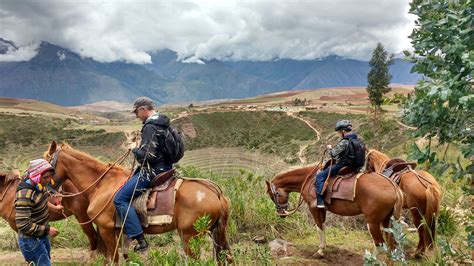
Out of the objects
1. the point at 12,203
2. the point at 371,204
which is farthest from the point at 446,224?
the point at 12,203

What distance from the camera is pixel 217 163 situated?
34.2 feet

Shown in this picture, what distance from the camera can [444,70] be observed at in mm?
2510

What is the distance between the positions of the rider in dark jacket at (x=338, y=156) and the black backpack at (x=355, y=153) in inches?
1.4

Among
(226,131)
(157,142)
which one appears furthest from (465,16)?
(226,131)

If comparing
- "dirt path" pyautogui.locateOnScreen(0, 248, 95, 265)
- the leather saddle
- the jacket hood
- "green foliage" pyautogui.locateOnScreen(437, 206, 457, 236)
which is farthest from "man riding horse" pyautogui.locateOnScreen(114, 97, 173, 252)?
"green foliage" pyautogui.locateOnScreen(437, 206, 457, 236)

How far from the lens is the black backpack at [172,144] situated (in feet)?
16.6

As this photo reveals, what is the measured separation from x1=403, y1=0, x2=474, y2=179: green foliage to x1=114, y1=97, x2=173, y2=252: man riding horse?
Result: 325cm

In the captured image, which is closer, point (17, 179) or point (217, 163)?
point (17, 179)

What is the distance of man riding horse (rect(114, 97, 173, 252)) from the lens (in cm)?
494

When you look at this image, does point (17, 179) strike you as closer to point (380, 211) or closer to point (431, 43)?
point (380, 211)

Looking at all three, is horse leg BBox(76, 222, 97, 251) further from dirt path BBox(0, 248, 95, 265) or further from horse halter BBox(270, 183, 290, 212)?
horse halter BBox(270, 183, 290, 212)

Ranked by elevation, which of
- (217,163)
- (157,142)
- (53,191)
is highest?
(157,142)

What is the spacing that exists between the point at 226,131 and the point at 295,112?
17.8 metres

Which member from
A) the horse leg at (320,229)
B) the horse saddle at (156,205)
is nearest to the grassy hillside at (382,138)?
the horse leg at (320,229)
